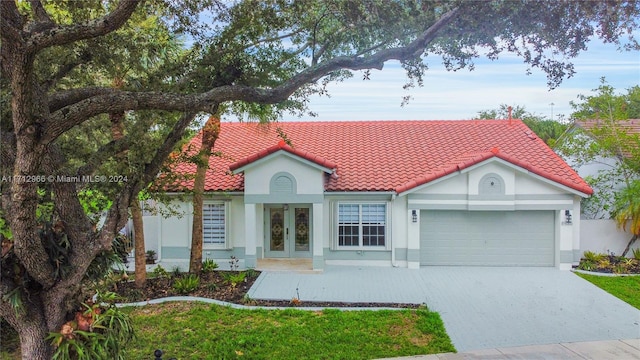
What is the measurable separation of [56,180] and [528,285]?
1273cm

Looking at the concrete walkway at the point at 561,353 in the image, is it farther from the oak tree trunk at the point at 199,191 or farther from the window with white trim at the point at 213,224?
the window with white trim at the point at 213,224

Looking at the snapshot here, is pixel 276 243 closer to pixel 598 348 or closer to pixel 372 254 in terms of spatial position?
pixel 372 254

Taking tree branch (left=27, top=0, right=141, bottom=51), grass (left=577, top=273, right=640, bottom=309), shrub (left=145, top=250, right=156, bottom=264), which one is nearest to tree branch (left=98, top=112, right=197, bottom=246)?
tree branch (left=27, top=0, right=141, bottom=51)

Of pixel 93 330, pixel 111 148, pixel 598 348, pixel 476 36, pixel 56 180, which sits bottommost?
pixel 598 348

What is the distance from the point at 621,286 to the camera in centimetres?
1333

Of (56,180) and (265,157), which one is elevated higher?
(265,157)

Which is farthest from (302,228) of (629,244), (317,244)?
(629,244)

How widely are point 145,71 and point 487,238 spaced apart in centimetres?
1244

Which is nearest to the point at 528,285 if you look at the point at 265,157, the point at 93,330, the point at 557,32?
the point at 557,32

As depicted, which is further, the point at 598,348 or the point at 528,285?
the point at 528,285

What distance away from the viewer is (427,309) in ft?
36.4

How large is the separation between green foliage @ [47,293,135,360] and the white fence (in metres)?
15.9

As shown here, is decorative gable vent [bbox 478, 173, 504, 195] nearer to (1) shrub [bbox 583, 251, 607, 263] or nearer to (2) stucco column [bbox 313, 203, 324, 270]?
(1) shrub [bbox 583, 251, 607, 263]

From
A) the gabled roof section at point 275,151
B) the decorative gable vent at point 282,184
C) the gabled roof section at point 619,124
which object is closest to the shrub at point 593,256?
the gabled roof section at point 619,124
